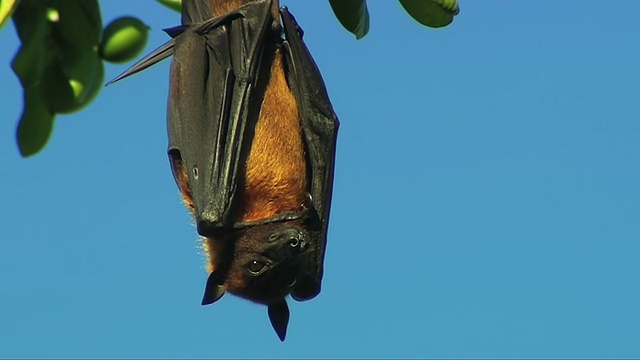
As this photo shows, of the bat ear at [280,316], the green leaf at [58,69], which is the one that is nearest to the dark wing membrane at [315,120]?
the bat ear at [280,316]

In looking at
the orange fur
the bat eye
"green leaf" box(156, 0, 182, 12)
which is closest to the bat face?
the bat eye

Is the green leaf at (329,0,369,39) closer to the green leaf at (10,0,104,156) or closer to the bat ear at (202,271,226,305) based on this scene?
the green leaf at (10,0,104,156)

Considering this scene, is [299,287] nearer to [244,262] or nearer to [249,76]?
[244,262]

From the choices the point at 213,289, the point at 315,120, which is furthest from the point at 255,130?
the point at 213,289

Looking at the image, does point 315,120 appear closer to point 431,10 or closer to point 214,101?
point 214,101

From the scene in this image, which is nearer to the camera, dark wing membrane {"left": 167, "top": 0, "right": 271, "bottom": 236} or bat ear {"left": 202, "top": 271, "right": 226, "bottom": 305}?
dark wing membrane {"left": 167, "top": 0, "right": 271, "bottom": 236}

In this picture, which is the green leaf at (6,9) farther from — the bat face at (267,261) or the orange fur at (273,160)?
the bat face at (267,261)

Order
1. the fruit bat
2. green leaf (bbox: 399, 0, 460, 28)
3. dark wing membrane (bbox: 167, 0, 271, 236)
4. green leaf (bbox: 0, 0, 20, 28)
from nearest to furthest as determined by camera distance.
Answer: green leaf (bbox: 0, 0, 20, 28), green leaf (bbox: 399, 0, 460, 28), dark wing membrane (bbox: 167, 0, 271, 236), the fruit bat
